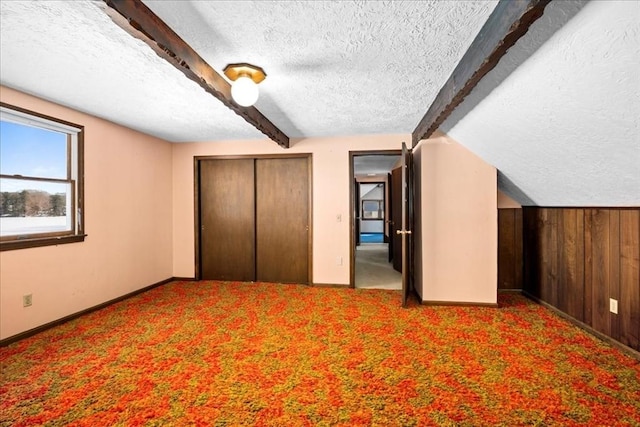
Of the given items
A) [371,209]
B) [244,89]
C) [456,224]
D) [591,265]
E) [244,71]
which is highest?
[244,71]

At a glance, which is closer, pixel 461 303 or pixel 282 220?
pixel 461 303

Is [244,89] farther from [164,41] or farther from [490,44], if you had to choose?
[490,44]

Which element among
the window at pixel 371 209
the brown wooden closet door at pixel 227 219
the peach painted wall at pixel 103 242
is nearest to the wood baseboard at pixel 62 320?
the peach painted wall at pixel 103 242

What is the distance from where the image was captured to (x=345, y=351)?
2232 millimetres

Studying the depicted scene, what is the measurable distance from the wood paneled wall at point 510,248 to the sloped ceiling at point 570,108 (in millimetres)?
807

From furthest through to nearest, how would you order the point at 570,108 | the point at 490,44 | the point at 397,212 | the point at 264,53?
1. the point at 397,212
2. the point at 264,53
3. the point at 570,108
4. the point at 490,44

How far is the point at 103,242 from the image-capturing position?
3209mm

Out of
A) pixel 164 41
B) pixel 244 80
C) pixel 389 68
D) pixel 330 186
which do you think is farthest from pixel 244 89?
pixel 330 186

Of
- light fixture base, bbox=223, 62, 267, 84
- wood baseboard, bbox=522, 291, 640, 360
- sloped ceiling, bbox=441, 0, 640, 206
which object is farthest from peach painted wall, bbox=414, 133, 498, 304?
light fixture base, bbox=223, 62, 267, 84

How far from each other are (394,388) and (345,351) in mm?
528

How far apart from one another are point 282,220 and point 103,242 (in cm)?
218

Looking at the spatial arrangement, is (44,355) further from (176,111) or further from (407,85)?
(407,85)

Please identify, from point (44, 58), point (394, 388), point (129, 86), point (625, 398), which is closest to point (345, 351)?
point (394, 388)

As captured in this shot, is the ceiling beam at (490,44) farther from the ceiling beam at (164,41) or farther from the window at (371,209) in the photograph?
the window at (371,209)
